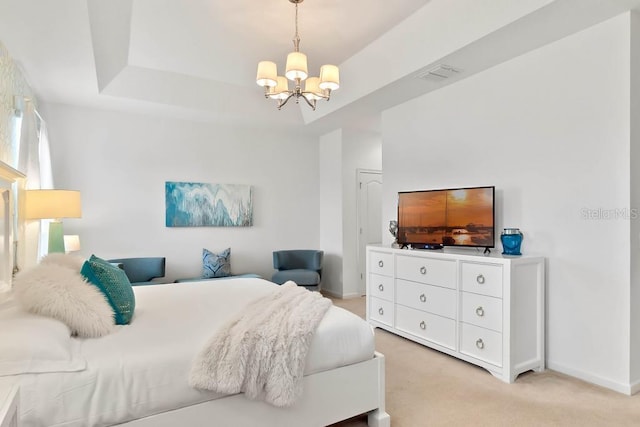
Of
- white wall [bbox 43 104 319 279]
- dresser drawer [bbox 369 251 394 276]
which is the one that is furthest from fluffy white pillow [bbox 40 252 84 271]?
dresser drawer [bbox 369 251 394 276]

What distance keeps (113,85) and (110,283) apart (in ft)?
9.37

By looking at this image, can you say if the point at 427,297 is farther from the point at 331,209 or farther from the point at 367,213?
the point at 331,209

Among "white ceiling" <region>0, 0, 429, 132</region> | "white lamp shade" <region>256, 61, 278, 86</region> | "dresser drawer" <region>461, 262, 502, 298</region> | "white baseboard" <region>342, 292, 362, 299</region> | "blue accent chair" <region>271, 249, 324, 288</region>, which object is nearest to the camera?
"white ceiling" <region>0, 0, 429, 132</region>

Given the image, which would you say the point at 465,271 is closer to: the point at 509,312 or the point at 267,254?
the point at 509,312

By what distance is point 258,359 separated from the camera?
5.74 ft

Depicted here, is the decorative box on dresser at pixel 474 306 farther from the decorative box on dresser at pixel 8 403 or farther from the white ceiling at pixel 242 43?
the decorative box on dresser at pixel 8 403

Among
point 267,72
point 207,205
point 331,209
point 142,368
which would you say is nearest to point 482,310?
point 142,368

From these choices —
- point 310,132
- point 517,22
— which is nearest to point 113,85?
point 310,132

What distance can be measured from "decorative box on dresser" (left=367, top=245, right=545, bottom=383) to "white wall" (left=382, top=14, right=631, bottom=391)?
0.75ft

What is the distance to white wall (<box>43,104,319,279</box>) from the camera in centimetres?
444

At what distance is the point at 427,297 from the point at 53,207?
3.54 m

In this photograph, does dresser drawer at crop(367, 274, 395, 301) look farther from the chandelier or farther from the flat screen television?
the chandelier

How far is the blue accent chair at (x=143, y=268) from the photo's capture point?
14.5 feet

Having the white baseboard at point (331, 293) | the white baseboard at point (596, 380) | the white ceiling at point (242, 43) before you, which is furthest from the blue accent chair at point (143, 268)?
the white baseboard at point (596, 380)
